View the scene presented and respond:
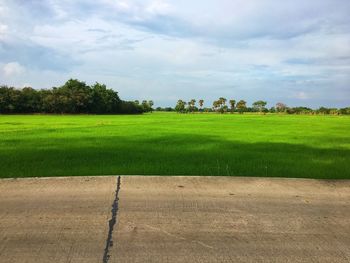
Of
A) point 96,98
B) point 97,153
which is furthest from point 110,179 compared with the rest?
point 96,98

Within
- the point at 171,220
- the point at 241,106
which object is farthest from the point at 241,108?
the point at 171,220

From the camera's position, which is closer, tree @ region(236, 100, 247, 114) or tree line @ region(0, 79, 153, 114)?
tree line @ region(0, 79, 153, 114)

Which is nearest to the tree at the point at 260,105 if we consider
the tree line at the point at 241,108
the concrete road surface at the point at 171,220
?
the tree line at the point at 241,108

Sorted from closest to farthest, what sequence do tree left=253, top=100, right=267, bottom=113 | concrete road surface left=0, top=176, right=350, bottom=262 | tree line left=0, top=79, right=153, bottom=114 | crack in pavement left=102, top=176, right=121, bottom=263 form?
crack in pavement left=102, top=176, right=121, bottom=263 < concrete road surface left=0, top=176, right=350, bottom=262 < tree line left=0, top=79, right=153, bottom=114 < tree left=253, top=100, right=267, bottom=113

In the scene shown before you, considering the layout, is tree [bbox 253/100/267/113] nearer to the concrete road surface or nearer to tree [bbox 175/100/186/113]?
tree [bbox 175/100/186/113]

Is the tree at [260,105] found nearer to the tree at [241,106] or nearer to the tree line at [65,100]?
the tree at [241,106]

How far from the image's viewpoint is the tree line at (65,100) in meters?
73.9

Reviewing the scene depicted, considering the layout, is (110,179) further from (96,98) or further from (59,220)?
(96,98)

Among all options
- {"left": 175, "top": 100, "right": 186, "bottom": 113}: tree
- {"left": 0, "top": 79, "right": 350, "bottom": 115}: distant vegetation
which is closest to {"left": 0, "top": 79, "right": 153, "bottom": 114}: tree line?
{"left": 0, "top": 79, "right": 350, "bottom": 115}: distant vegetation

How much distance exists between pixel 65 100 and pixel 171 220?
7614 centimetres

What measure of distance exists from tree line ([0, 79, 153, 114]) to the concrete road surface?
71.1 metres

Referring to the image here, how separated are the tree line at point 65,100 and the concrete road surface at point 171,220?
71121 mm

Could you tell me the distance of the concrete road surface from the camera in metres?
4.13

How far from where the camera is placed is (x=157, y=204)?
5.59 metres
